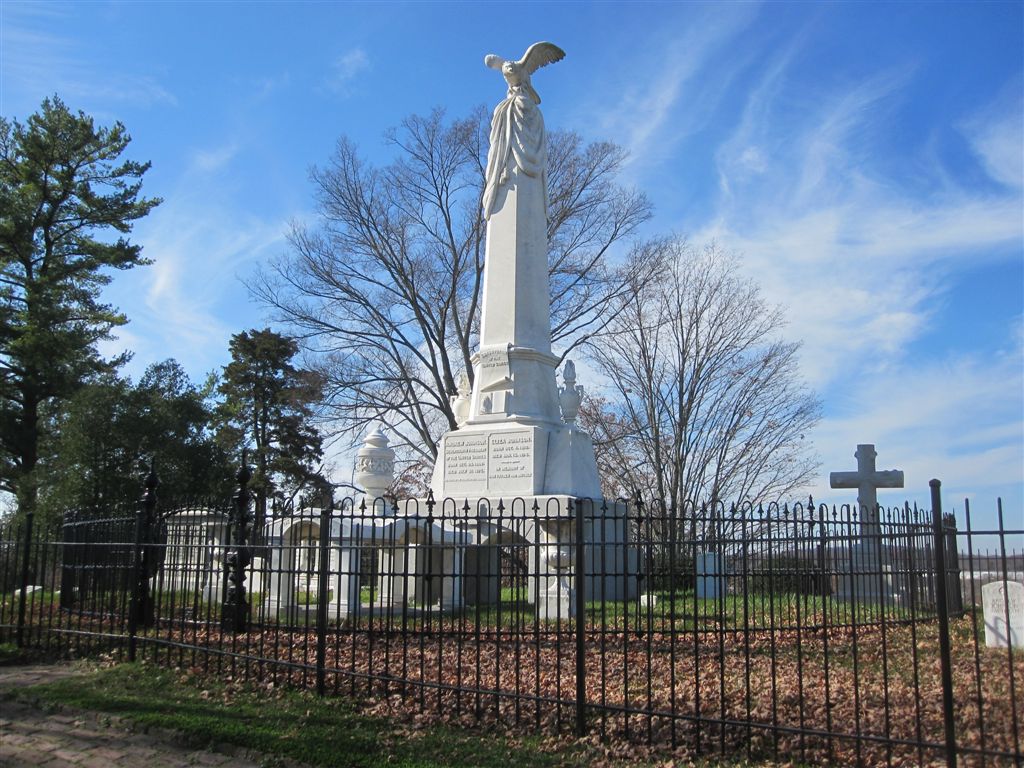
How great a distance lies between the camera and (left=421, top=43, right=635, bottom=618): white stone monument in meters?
13.1

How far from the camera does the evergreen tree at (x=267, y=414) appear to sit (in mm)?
33438

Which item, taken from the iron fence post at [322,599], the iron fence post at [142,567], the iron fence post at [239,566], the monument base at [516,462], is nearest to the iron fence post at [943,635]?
the iron fence post at [322,599]

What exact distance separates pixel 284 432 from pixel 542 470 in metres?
24.0

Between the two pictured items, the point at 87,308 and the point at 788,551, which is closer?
the point at 788,551

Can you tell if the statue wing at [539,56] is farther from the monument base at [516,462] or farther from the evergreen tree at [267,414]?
the evergreen tree at [267,414]

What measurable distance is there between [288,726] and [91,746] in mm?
1424

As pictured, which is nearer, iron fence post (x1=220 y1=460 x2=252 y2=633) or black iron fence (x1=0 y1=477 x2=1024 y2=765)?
black iron fence (x1=0 y1=477 x2=1024 y2=765)

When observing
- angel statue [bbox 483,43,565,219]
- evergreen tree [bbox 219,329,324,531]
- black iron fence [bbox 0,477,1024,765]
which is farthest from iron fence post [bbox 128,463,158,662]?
evergreen tree [bbox 219,329,324,531]

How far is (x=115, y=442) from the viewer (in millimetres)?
25328

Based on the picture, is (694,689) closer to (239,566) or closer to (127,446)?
(239,566)

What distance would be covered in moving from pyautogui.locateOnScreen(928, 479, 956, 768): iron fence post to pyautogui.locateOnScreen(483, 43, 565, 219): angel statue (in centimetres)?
1130

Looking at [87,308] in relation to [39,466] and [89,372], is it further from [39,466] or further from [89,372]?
[39,466]

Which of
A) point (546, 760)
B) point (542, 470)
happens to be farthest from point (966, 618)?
point (546, 760)

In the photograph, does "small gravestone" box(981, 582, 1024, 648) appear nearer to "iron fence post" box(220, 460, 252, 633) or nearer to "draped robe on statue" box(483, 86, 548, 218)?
"iron fence post" box(220, 460, 252, 633)
